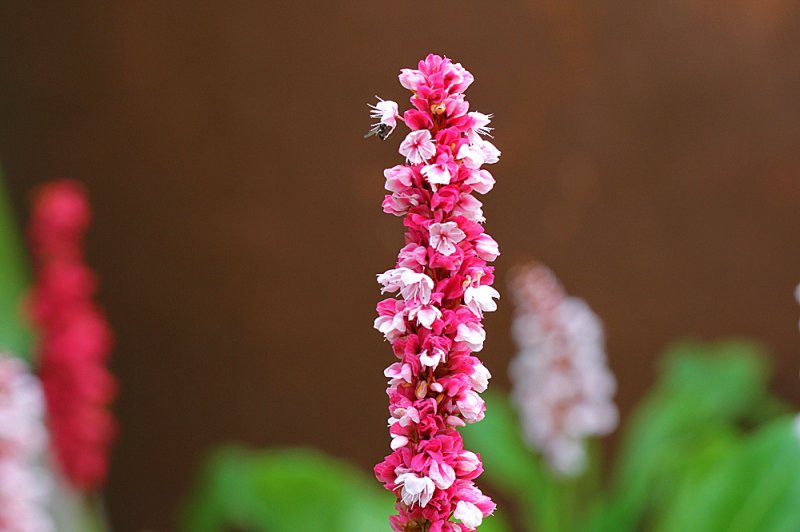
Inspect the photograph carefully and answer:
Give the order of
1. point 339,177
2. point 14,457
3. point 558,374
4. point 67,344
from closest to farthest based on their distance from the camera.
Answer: point 14,457 < point 67,344 < point 558,374 < point 339,177

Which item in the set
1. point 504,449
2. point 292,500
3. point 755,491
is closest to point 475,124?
point 755,491

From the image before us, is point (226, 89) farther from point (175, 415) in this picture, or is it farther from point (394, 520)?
point (394, 520)

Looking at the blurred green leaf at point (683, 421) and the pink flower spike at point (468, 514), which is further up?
the blurred green leaf at point (683, 421)

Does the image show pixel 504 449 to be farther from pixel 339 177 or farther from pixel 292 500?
pixel 339 177

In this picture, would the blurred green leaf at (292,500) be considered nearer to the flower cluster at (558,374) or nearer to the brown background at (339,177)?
the flower cluster at (558,374)

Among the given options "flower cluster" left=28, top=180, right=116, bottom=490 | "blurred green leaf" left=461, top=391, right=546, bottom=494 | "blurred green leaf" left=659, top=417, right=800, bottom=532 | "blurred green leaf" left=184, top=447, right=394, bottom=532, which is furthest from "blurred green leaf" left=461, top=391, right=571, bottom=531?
"flower cluster" left=28, top=180, right=116, bottom=490

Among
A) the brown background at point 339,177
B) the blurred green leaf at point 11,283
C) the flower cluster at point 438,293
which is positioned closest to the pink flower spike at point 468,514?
the flower cluster at point 438,293

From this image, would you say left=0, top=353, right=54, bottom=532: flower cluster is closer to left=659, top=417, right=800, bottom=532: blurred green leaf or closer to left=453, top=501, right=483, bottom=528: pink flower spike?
left=453, top=501, right=483, bottom=528: pink flower spike
